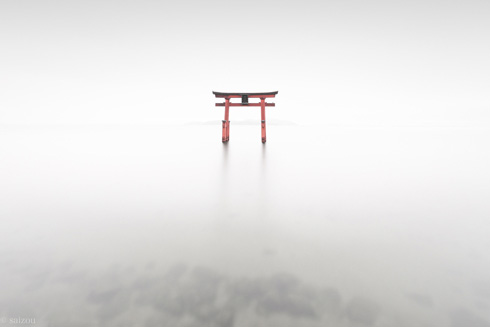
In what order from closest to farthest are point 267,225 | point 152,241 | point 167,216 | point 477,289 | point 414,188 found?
point 477,289
point 152,241
point 267,225
point 167,216
point 414,188

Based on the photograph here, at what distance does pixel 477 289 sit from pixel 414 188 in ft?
9.12

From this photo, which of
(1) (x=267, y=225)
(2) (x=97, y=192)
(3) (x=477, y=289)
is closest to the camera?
(3) (x=477, y=289)

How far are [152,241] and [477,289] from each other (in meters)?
2.18

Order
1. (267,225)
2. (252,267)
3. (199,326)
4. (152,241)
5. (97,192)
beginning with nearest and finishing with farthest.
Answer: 1. (199,326)
2. (252,267)
3. (152,241)
4. (267,225)
5. (97,192)

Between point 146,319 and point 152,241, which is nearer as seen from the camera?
point 146,319

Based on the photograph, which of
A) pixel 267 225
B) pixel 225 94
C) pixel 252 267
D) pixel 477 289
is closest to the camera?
pixel 477 289

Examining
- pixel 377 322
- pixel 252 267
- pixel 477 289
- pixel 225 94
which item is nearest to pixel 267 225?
pixel 252 267

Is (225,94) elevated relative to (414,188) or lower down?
elevated

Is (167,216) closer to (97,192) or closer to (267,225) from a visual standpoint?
(267,225)

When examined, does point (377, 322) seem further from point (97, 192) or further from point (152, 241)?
point (97, 192)

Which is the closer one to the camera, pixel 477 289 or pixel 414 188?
pixel 477 289

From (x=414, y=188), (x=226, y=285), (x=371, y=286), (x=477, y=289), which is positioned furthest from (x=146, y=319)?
(x=414, y=188)

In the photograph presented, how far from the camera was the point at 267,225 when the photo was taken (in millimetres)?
2170

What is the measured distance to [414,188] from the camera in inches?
142
